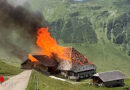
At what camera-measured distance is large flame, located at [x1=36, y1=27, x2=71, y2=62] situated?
84.4 meters

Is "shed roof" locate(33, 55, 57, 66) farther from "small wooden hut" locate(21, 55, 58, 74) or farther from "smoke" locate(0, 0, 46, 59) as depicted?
"smoke" locate(0, 0, 46, 59)

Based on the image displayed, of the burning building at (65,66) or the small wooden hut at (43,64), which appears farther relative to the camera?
the small wooden hut at (43,64)

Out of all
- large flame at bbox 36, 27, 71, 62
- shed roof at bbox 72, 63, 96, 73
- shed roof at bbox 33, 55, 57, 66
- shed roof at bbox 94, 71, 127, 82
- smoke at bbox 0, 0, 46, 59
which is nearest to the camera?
shed roof at bbox 94, 71, 127, 82

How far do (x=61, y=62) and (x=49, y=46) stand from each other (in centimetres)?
1011

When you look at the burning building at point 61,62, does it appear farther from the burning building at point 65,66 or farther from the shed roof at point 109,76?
the shed roof at point 109,76

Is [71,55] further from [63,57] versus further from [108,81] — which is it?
[108,81]

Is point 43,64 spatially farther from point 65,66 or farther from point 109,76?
point 109,76

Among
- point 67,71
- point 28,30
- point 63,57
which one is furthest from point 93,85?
point 28,30

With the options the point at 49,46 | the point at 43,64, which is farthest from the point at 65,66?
the point at 49,46

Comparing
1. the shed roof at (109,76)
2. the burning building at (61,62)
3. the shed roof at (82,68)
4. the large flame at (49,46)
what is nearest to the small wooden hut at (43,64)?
the burning building at (61,62)

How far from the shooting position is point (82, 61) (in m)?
82.6

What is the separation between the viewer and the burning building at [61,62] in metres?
79.0

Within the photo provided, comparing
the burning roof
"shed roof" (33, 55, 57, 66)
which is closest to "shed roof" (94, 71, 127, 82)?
the burning roof

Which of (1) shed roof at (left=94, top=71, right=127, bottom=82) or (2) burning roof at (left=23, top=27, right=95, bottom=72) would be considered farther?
(2) burning roof at (left=23, top=27, right=95, bottom=72)
